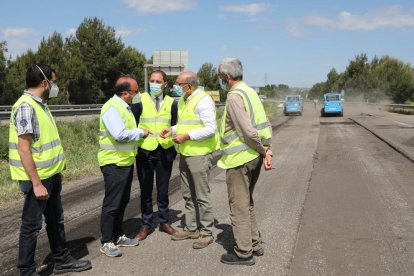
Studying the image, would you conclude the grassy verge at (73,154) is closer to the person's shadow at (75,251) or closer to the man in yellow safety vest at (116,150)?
the person's shadow at (75,251)

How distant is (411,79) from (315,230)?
63364 millimetres

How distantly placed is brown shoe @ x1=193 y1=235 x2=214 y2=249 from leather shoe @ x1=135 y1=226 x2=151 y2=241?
0.66 meters

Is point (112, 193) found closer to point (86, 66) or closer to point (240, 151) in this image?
point (240, 151)

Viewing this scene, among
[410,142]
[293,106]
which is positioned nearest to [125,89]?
[410,142]

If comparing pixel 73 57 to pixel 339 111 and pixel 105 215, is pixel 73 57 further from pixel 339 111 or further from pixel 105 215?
pixel 105 215

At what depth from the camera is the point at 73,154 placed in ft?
41.6

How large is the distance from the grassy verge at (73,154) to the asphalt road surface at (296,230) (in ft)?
3.21

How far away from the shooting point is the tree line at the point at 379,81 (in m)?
62.4

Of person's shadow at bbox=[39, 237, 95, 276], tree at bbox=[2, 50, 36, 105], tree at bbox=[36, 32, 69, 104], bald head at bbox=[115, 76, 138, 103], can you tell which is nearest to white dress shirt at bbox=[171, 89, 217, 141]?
bald head at bbox=[115, 76, 138, 103]

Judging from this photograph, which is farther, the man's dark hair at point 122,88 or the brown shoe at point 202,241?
the brown shoe at point 202,241

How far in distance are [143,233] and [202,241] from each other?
2.56 ft

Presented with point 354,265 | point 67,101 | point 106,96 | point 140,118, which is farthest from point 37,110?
point 106,96

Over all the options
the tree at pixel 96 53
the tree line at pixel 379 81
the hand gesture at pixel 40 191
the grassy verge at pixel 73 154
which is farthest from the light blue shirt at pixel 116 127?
the tree line at pixel 379 81

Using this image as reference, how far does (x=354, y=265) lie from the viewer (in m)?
4.18
